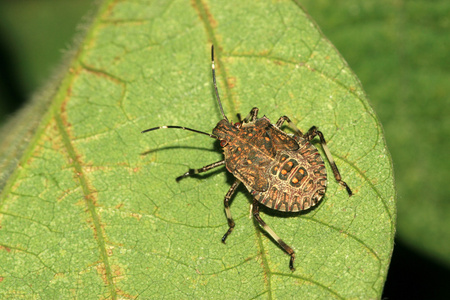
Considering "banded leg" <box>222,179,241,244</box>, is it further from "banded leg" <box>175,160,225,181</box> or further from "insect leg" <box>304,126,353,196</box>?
"insect leg" <box>304,126,353,196</box>

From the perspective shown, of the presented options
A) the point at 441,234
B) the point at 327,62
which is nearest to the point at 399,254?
the point at 441,234

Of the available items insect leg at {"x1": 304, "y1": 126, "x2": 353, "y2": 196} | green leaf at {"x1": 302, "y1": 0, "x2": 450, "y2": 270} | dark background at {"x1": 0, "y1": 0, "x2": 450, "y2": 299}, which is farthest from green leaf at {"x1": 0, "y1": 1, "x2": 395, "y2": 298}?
green leaf at {"x1": 302, "y1": 0, "x2": 450, "y2": 270}

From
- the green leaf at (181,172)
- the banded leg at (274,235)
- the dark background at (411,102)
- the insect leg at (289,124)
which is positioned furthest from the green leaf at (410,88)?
the banded leg at (274,235)

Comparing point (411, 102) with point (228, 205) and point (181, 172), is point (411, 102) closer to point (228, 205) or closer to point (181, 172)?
point (228, 205)

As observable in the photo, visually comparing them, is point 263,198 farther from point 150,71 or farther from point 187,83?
point 150,71

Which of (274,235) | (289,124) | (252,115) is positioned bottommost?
(274,235)

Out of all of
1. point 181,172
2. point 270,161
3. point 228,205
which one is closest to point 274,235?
point 228,205
